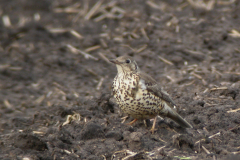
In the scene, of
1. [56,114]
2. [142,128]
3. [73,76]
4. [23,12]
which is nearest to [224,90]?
[142,128]

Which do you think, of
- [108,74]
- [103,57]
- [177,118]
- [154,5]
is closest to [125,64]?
[177,118]

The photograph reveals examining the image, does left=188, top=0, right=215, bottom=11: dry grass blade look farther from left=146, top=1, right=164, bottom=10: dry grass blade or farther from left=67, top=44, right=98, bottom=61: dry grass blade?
left=67, top=44, right=98, bottom=61: dry grass blade

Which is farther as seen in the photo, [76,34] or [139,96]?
[76,34]

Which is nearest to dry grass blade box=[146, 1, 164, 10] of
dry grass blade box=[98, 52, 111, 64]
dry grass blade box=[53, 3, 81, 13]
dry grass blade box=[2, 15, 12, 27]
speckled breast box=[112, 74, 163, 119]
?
dry grass blade box=[53, 3, 81, 13]

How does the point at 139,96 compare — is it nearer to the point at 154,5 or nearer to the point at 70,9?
the point at 154,5

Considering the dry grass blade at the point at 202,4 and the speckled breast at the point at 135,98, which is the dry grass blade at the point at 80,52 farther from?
the dry grass blade at the point at 202,4
